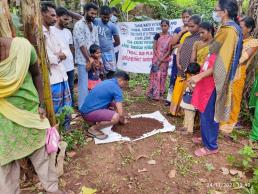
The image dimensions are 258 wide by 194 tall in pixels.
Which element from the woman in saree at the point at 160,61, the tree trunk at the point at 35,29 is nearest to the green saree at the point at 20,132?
the tree trunk at the point at 35,29

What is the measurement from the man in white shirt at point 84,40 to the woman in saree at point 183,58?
145cm

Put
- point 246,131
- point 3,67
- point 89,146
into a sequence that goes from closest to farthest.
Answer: point 3,67, point 89,146, point 246,131

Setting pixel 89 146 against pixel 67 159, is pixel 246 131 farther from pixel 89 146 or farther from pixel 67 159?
pixel 67 159

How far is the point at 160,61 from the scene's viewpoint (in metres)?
5.53

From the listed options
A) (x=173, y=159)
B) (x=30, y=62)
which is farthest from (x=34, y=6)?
(x=173, y=159)

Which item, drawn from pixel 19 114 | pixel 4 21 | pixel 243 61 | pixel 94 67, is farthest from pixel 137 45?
pixel 19 114

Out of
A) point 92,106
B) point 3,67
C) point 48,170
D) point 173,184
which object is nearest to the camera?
point 3,67

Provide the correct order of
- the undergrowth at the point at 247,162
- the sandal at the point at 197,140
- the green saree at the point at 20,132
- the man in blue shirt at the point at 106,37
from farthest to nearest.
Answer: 1. the man in blue shirt at the point at 106,37
2. the sandal at the point at 197,140
3. the undergrowth at the point at 247,162
4. the green saree at the point at 20,132

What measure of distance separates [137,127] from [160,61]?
171 centimetres

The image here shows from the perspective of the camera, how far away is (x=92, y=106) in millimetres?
4129

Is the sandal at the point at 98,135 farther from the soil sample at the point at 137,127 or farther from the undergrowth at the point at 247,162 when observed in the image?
the undergrowth at the point at 247,162

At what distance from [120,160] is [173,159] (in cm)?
65

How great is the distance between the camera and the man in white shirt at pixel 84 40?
15.5 ft
